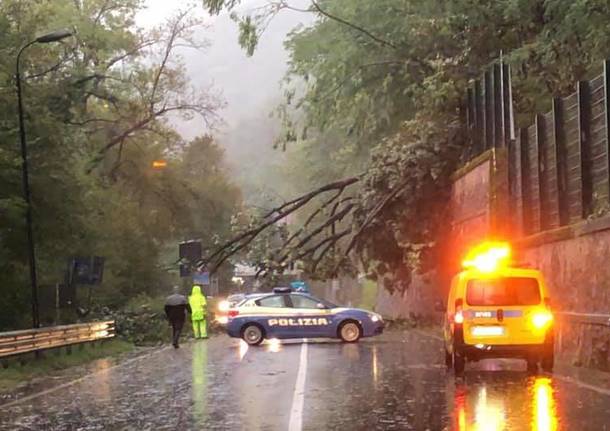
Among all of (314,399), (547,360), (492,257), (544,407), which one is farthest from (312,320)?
(544,407)

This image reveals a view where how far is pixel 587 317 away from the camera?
19078 mm

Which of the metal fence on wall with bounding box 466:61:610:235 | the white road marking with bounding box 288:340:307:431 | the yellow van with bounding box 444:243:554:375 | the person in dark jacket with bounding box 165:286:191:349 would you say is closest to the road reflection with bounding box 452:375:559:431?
the yellow van with bounding box 444:243:554:375

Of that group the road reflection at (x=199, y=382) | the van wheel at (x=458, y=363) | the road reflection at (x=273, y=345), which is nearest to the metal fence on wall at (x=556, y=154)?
the van wheel at (x=458, y=363)

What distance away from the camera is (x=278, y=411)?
12.6m

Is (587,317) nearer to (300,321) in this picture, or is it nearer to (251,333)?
(300,321)

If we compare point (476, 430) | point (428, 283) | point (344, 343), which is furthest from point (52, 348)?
point (428, 283)

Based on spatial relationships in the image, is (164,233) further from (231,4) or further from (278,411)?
(278,411)

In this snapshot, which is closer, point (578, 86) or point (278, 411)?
point (278, 411)

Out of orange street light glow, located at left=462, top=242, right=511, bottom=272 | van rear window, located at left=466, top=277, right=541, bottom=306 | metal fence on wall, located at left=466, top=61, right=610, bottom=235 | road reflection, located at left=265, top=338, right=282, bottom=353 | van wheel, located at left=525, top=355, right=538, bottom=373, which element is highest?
metal fence on wall, located at left=466, top=61, right=610, bottom=235

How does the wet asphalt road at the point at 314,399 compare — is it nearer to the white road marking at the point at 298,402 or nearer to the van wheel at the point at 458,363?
the white road marking at the point at 298,402

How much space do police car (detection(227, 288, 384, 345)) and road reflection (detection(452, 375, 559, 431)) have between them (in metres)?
12.7

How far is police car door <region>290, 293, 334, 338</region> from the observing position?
29.3 meters

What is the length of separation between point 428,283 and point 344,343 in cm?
1395

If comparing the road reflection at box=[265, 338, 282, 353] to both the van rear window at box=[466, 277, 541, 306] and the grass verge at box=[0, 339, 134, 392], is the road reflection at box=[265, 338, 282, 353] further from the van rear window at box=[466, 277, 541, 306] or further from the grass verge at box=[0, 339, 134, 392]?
the van rear window at box=[466, 277, 541, 306]
